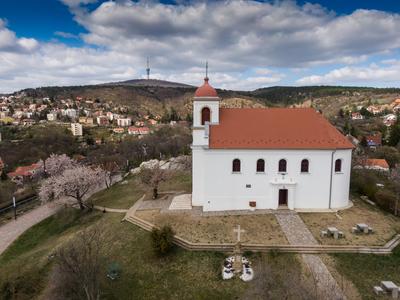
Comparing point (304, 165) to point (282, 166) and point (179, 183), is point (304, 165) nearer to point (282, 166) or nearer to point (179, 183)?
point (282, 166)

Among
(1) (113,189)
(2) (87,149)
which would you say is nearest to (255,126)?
(1) (113,189)

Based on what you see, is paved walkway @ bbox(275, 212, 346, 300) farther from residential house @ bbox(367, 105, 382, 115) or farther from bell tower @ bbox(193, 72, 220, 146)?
residential house @ bbox(367, 105, 382, 115)

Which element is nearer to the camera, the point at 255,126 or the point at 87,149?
the point at 255,126

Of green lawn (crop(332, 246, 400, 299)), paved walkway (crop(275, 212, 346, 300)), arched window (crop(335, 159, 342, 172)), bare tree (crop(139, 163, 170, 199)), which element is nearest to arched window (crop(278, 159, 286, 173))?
paved walkway (crop(275, 212, 346, 300))

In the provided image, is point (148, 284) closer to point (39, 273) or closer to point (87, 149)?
point (39, 273)

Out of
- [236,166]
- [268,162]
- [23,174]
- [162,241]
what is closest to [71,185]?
[162,241]

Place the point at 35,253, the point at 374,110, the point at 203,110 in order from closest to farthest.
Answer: the point at 35,253
the point at 203,110
the point at 374,110
